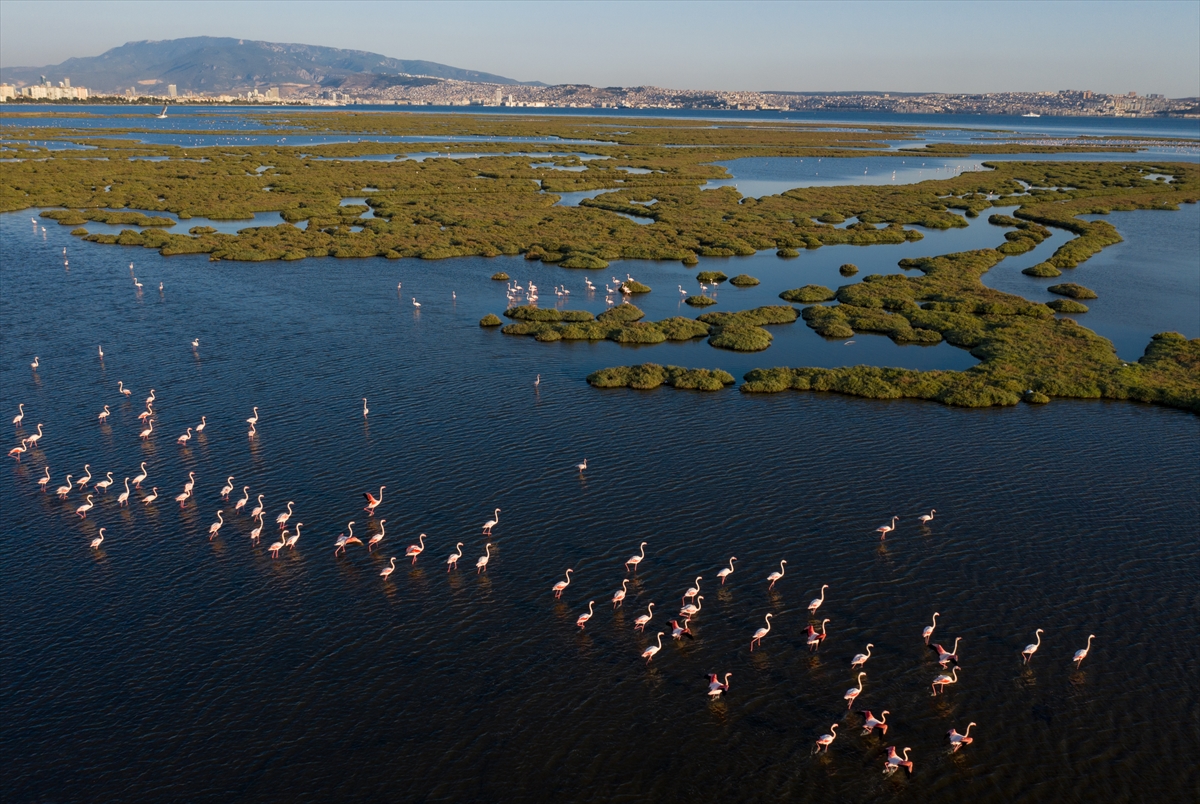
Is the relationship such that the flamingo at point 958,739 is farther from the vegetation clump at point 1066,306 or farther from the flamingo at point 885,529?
the vegetation clump at point 1066,306

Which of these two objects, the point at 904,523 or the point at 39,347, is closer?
the point at 904,523

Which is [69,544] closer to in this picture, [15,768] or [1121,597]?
[15,768]

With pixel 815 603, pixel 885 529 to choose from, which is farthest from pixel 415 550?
pixel 885 529

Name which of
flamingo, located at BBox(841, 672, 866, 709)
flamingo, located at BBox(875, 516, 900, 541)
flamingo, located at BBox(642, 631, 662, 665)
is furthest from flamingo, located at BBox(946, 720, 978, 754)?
flamingo, located at BBox(875, 516, 900, 541)

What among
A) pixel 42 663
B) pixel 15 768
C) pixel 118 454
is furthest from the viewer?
pixel 118 454

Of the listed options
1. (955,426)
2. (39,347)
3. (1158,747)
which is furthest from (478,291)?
(1158,747)

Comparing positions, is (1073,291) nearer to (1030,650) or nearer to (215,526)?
(1030,650)
